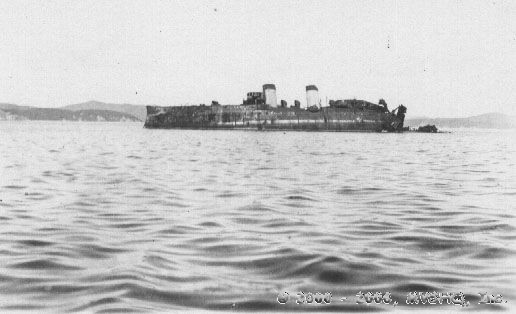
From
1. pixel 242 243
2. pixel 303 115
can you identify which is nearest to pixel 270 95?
pixel 303 115

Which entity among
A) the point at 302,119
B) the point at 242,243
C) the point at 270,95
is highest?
the point at 270,95

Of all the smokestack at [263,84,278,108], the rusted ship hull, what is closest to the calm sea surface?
the rusted ship hull

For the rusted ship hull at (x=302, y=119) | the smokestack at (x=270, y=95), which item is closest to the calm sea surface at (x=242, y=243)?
the rusted ship hull at (x=302, y=119)

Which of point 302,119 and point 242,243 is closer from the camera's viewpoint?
point 242,243

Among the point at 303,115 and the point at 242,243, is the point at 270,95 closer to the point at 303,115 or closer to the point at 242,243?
the point at 303,115

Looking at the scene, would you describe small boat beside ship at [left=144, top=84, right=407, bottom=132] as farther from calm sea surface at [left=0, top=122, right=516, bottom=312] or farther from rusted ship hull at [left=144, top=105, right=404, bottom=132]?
calm sea surface at [left=0, top=122, right=516, bottom=312]

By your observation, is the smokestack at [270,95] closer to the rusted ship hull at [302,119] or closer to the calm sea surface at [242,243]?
the rusted ship hull at [302,119]

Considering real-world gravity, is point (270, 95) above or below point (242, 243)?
above

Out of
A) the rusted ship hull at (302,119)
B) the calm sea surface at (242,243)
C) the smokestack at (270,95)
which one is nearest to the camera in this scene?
the calm sea surface at (242,243)
